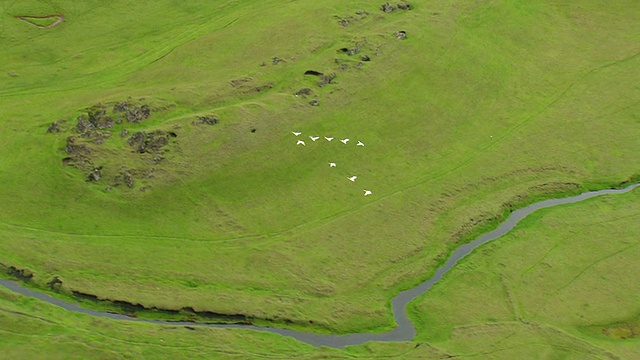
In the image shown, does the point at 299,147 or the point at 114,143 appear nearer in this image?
the point at 114,143

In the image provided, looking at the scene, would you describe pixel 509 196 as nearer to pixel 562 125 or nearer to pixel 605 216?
pixel 605 216

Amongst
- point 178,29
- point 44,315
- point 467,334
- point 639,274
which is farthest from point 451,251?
point 178,29

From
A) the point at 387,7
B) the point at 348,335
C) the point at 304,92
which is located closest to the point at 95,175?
the point at 304,92

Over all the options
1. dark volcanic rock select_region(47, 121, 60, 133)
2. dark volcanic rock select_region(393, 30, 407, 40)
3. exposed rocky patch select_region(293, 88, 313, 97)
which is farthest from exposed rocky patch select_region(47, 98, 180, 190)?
dark volcanic rock select_region(393, 30, 407, 40)

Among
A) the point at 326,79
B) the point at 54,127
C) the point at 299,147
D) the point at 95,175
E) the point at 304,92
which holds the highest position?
the point at 54,127

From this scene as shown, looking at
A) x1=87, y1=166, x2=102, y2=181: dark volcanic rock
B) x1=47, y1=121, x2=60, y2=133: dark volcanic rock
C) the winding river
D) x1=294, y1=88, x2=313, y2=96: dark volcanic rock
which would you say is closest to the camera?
the winding river

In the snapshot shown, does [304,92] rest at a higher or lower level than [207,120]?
lower

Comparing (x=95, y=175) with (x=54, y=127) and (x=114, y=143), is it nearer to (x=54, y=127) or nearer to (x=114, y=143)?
(x=114, y=143)

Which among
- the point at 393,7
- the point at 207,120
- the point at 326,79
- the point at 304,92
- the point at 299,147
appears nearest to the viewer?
the point at 207,120

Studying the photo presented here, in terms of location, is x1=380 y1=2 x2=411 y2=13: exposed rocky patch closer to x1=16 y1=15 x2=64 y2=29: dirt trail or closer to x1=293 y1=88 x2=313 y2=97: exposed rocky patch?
x1=293 y1=88 x2=313 y2=97: exposed rocky patch

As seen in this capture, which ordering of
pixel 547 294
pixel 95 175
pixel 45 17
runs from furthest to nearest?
pixel 45 17 → pixel 95 175 → pixel 547 294
